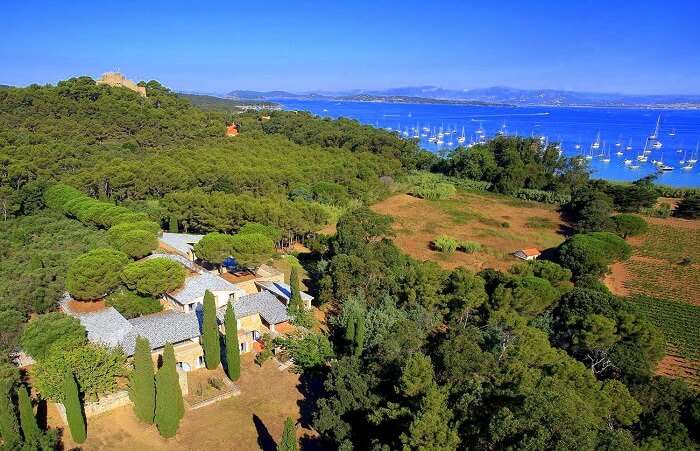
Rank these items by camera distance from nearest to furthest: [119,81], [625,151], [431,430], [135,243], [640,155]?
[431,430] → [135,243] → [119,81] → [640,155] → [625,151]

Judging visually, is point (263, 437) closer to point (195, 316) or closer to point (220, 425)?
point (220, 425)

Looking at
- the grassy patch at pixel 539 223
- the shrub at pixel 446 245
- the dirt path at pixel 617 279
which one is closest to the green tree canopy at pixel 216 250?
the shrub at pixel 446 245

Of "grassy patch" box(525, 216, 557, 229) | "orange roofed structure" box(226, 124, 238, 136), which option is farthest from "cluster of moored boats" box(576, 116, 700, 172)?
"orange roofed structure" box(226, 124, 238, 136)

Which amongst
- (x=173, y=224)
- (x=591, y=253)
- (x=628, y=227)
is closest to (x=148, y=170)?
(x=173, y=224)

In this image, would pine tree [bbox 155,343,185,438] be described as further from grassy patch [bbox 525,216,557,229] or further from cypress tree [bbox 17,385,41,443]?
grassy patch [bbox 525,216,557,229]

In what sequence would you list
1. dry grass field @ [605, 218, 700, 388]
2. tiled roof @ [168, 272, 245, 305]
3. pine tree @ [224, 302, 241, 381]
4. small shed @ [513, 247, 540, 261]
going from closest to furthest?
1. pine tree @ [224, 302, 241, 381]
2. tiled roof @ [168, 272, 245, 305]
3. dry grass field @ [605, 218, 700, 388]
4. small shed @ [513, 247, 540, 261]

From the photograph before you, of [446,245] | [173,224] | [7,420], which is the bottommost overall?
[446,245]
